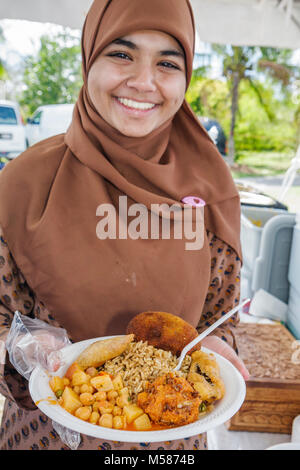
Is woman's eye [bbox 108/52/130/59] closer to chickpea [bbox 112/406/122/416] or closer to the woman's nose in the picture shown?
the woman's nose

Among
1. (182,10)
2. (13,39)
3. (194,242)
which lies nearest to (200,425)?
(194,242)

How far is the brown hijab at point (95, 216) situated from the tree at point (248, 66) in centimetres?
1320

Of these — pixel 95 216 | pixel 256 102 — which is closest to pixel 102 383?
pixel 95 216

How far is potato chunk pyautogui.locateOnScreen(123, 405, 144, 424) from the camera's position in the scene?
0.79 m

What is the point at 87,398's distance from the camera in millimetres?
811

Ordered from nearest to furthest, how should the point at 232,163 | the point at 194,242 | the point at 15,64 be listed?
the point at 194,242 < the point at 15,64 < the point at 232,163

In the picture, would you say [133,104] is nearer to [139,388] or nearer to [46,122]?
[139,388]

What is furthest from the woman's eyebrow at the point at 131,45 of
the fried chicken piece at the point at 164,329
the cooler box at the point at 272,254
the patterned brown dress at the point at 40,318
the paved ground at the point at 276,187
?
the paved ground at the point at 276,187

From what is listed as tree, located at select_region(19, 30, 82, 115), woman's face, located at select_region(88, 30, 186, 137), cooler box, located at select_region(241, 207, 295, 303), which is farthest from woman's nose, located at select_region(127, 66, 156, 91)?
tree, located at select_region(19, 30, 82, 115)

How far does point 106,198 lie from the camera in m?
1.09

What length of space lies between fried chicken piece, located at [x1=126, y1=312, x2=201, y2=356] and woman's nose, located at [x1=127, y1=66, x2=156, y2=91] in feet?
1.85

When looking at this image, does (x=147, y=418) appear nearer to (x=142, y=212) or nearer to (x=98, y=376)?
(x=98, y=376)

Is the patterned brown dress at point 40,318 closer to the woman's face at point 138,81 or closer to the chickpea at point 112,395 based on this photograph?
the chickpea at point 112,395

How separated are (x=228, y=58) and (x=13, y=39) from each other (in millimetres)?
6958
